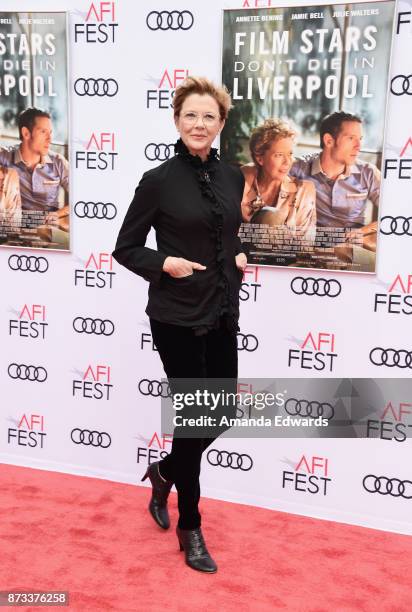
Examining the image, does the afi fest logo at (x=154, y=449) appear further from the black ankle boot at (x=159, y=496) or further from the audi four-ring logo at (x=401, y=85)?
the audi four-ring logo at (x=401, y=85)

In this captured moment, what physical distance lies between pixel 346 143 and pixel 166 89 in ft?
2.60

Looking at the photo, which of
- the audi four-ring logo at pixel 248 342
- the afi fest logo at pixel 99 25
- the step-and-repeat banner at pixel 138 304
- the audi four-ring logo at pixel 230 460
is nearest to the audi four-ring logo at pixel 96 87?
the step-and-repeat banner at pixel 138 304

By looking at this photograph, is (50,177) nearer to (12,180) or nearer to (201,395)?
(12,180)

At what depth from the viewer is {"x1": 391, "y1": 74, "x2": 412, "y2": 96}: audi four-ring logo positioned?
8.43 ft

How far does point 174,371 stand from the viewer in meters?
2.36

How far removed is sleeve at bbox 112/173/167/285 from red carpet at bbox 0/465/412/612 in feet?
3.45

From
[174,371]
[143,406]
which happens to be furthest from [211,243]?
[143,406]

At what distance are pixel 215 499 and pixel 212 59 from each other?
6.23ft

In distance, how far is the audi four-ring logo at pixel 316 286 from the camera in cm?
281

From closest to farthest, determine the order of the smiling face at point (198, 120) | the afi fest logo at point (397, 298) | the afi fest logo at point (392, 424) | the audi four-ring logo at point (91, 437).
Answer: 1. the smiling face at point (198, 120)
2. the afi fest logo at point (397, 298)
3. the afi fest logo at point (392, 424)
4. the audi four-ring logo at point (91, 437)

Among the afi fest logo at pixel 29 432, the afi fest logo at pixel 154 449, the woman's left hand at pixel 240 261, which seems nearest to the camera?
the woman's left hand at pixel 240 261

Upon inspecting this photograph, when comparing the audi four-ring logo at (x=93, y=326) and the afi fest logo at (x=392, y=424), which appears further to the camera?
the audi four-ring logo at (x=93, y=326)

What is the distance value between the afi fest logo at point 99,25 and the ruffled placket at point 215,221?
2.95 ft

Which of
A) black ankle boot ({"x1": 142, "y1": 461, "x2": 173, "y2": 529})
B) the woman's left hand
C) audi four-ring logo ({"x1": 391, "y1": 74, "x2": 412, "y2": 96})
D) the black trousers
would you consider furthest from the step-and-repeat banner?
the black trousers
